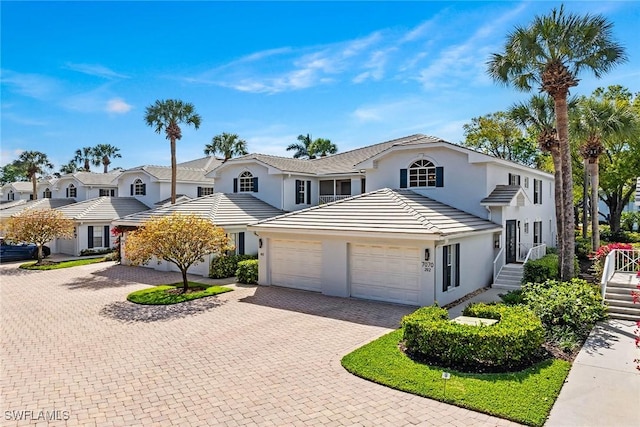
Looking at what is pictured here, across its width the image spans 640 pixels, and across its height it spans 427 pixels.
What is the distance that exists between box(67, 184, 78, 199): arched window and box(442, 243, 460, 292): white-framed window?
39.6m

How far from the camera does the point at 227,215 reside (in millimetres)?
23188

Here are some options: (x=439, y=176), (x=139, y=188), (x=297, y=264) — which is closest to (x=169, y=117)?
(x=139, y=188)

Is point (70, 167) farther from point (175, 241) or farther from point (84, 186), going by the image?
point (175, 241)

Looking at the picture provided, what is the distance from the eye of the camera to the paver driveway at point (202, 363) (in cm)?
725

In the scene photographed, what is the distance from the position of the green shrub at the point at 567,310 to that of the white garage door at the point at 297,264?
8242 millimetres

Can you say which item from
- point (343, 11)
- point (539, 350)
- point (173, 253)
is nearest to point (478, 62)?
point (343, 11)

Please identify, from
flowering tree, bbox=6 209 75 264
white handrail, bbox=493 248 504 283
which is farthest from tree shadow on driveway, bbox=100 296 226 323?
flowering tree, bbox=6 209 75 264

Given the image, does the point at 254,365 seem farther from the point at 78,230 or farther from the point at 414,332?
the point at 78,230

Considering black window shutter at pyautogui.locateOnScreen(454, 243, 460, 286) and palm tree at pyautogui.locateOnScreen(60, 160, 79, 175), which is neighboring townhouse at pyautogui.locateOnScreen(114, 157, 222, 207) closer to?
black window shutter at pyautogui.locateOnScreen(454, 243, 460, 286)

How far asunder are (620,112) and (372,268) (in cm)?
1779

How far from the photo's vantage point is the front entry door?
21.0 meters

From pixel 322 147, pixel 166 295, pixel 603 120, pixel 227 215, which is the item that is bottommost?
pixel 166 295

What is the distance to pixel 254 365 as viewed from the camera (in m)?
9.45

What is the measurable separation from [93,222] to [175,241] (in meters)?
19.6
